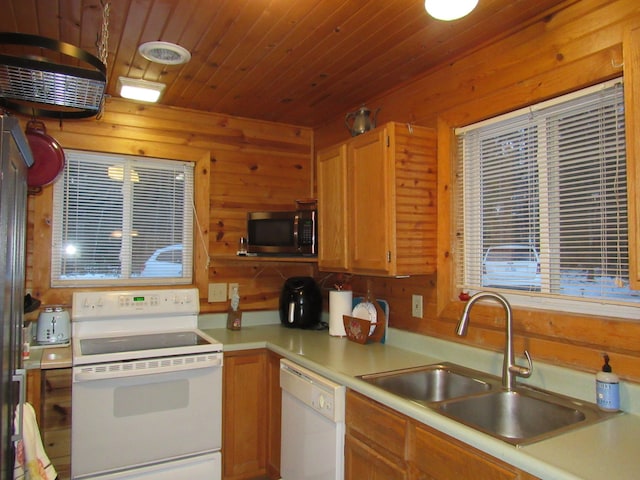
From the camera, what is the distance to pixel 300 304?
304 cm

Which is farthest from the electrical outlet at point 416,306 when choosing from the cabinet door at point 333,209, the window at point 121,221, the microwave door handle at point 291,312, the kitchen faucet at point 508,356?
the window at point 121,221

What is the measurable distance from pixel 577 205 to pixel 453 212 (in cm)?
61

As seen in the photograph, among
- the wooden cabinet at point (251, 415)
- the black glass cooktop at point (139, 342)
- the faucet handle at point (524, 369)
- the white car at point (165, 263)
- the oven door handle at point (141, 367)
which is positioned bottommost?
the wooden cabinet at point (251, 415)

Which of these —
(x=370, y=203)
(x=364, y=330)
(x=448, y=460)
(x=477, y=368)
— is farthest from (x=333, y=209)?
(x=448, y=460)

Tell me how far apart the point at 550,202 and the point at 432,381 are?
90 cm

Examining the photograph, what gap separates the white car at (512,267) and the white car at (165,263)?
189 cm

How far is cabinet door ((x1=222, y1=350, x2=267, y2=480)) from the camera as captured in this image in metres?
2.59

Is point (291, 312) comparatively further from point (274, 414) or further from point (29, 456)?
point (29, 456)

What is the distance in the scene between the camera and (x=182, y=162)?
309 cm

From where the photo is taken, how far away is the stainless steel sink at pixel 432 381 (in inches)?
77.9

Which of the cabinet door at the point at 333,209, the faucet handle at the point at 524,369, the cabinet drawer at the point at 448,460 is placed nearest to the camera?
the cabinet drawer at the point at 448,460

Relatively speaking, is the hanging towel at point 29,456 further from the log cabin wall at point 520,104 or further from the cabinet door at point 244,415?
the log cabin wall at point 520,104

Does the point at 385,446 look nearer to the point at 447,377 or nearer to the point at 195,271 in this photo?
the point at 447,377

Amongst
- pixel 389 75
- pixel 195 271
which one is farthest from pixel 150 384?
pixel 389 75
